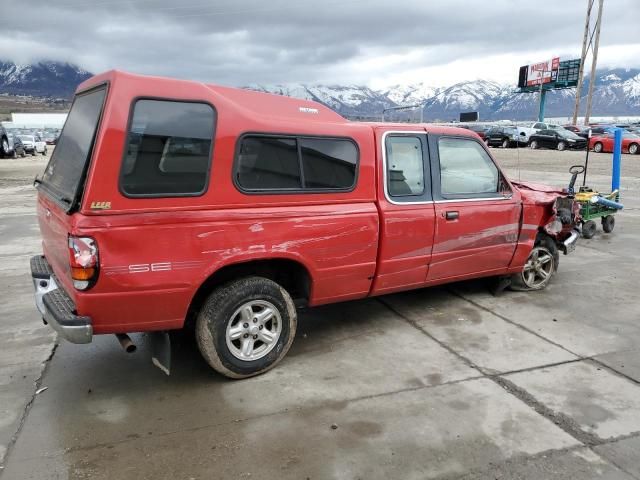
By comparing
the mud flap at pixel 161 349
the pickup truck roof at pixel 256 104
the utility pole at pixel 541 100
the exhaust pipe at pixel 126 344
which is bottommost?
the mud flap at pixel 161 349

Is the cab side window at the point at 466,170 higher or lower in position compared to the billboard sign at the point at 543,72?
lower

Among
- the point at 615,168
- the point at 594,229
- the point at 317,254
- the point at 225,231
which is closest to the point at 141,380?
the point at 225,231

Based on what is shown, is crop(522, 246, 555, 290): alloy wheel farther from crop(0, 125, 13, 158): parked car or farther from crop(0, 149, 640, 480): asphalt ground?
crop(0, 125, 13, 158): parked car

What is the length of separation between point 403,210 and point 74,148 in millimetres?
2527

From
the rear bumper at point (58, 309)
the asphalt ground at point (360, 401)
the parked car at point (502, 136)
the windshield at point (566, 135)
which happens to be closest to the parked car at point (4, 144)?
the asphalt ground at point (360, 401)

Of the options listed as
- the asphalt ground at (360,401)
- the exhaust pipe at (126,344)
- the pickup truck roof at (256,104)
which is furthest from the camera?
the exhaust pipe at (126,344)

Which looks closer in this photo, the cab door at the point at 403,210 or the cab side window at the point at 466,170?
the cab door at the point at 403,210

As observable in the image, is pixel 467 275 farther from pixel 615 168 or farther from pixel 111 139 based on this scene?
pixel 615 168

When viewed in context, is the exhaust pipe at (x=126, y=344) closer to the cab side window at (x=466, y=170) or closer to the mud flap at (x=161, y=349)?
the mud flap at (x=161, y=349)

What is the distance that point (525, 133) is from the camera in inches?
1395

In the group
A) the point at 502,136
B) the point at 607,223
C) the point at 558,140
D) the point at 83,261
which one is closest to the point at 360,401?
the point at 83,261

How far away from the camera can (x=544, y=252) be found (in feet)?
19.4

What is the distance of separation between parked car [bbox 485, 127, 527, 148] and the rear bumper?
111 feet

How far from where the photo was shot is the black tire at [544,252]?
5805 millimetres
